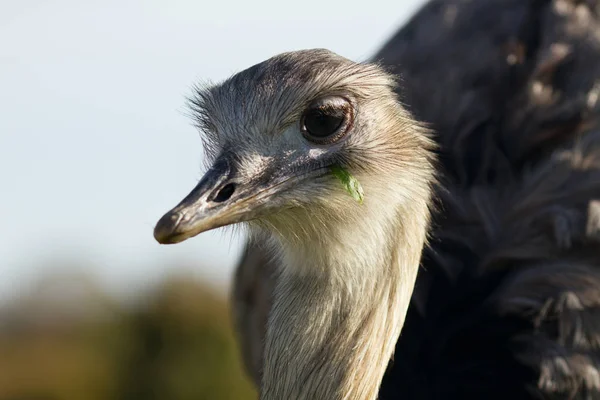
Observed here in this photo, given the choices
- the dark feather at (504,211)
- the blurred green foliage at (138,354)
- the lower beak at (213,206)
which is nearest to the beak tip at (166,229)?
the lower beak at (213,206)

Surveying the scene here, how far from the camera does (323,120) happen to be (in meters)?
3.22

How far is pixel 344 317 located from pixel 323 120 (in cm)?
54

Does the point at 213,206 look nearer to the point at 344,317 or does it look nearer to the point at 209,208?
the point at 209,208

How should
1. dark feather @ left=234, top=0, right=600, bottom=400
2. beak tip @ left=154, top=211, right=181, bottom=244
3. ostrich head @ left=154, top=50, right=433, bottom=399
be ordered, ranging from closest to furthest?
1. beak tip @ left=154, top=211, right=181, bottom=244
2. ostrich head @ left=154, top=50, right=433, bottom=399
3. dark feather @ left=234, top=0, right=600, bottom=400

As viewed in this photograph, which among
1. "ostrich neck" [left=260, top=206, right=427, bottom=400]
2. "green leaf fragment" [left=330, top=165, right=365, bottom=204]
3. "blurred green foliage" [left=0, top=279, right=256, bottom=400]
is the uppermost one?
"green leaf fragment" [left=330, top=165, right=365, bottom=204]

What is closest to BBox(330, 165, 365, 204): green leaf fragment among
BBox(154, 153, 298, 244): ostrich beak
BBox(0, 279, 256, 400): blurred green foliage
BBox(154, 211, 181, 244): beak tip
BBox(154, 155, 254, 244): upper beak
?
BBox(154, 153, 298, 244): ostrich beak

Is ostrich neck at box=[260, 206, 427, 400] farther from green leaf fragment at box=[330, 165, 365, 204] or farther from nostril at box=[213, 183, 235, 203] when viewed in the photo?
nostril at box=[213, 183, 235, 203]

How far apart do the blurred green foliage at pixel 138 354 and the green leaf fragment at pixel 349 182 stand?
562 centimetres

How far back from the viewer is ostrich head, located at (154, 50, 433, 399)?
3186 millimetres

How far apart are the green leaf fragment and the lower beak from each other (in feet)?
0.71

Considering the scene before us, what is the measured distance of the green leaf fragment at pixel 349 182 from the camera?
10.5 feet

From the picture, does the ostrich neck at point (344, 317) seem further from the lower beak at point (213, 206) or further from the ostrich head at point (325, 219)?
the lower beak at point (213, 206)

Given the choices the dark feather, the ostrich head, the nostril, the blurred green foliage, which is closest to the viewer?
the nostril

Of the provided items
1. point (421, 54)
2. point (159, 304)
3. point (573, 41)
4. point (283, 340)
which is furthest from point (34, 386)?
point (283, 340)
